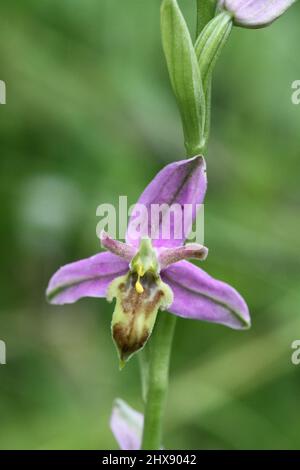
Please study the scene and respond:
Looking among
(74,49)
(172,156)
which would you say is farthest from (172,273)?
(74,49)

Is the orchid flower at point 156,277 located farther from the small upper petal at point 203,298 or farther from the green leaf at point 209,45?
the green leaf at point 209,45

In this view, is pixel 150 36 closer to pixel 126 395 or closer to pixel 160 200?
pixel 126 395

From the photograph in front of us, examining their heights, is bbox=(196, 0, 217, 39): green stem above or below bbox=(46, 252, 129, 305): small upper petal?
above

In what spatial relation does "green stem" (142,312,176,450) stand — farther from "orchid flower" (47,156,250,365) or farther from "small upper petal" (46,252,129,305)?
"small upper petal" (46,252,129,305)

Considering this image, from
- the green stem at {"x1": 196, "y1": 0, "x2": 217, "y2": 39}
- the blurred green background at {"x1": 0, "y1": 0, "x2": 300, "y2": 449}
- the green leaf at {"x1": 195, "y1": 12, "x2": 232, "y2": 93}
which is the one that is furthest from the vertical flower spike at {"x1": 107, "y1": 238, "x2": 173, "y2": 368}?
the blurred green background at {"x1": 0, "y1": 0, "x2": 300, "y2": 449}

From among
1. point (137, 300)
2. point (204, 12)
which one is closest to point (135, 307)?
point (137, 300)

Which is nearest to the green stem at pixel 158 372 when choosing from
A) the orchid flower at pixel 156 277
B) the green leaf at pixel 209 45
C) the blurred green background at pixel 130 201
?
the orchid flower at pixel 156 277
